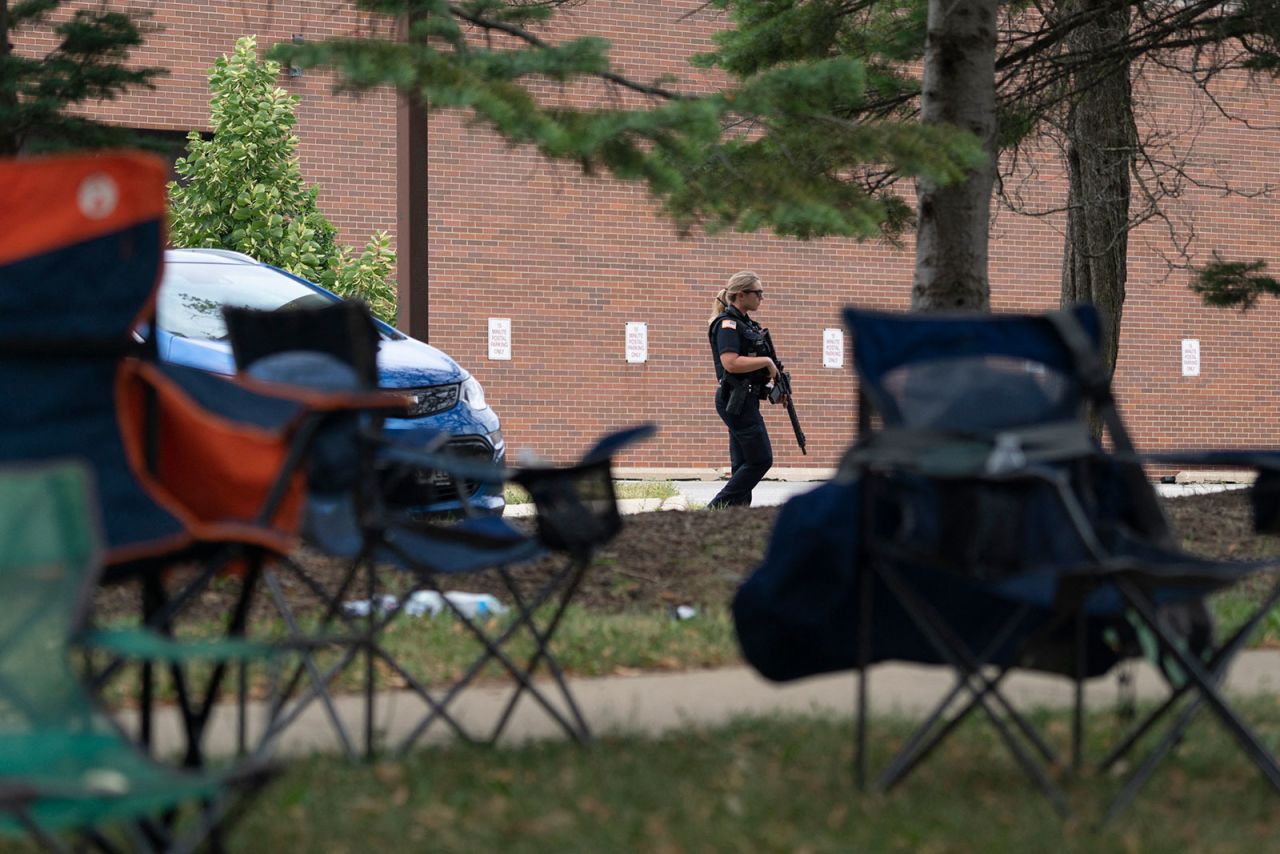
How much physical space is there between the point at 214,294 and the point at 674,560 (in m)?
3.25

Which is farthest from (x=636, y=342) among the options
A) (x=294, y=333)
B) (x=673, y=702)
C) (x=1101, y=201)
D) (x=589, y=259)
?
(x=294, y=333)

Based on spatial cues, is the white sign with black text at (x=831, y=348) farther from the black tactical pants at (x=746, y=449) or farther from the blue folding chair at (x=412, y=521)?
the blue folding chair at (x=412, y=521)

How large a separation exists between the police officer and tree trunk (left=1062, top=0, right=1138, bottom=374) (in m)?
2.48

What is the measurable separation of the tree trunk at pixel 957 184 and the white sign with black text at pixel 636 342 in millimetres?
13548

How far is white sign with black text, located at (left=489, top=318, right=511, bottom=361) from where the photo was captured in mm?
21172

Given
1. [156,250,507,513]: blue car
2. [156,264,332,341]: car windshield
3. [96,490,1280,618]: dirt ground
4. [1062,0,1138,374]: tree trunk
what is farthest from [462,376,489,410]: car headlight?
[1062,0,1138,374]: tree trunk

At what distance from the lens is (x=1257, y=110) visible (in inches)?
925

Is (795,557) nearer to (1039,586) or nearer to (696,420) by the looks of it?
(1039,586)

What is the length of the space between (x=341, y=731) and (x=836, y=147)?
13.1ft

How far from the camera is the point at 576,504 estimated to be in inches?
164

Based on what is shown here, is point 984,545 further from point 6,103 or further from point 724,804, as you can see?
point 6,103

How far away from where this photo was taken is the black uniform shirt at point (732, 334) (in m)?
10.9

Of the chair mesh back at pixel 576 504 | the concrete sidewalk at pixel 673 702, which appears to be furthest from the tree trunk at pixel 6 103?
the chair mesh back at pixel 576 504

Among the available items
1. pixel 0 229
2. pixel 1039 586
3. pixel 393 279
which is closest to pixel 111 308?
pixel 0 229
